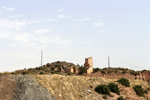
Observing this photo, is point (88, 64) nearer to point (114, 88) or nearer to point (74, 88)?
point (114, 88)

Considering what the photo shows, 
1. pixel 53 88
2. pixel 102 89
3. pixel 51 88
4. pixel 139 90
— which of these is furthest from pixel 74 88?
pixel 139 90

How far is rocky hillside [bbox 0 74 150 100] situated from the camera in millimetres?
27016

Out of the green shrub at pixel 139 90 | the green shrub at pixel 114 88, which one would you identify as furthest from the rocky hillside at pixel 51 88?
the green shrub at pixel 139 90

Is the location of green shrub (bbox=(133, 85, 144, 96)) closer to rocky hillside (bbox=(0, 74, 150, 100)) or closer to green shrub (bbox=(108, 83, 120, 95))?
rocky hillside (bbox=(0, 74, 150, 100))

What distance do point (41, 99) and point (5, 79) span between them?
5.62 meters

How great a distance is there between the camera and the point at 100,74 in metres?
48.9

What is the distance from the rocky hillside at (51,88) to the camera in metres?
27.0

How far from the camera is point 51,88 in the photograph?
3080 cm

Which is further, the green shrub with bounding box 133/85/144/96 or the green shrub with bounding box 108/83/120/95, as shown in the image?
the green shrub with bounding box 133/85/144/96

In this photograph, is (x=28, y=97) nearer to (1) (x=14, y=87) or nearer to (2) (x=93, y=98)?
(1) (x=14, y=87)

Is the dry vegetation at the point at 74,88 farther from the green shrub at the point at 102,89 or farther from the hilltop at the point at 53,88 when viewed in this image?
the green shrub at the point at 102,89

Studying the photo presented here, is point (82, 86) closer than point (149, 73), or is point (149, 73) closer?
point (82, 86)

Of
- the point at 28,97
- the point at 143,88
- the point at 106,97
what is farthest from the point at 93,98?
the point at 143,88

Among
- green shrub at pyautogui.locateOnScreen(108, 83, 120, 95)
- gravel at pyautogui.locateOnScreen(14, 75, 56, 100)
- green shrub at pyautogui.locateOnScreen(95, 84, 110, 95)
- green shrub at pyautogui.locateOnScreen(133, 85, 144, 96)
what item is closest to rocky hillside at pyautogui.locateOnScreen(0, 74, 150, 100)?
gravel at pyautogui.locateOnScreen(14, 75, 56, 100)
